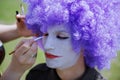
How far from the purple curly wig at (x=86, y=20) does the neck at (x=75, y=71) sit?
3.8 inches

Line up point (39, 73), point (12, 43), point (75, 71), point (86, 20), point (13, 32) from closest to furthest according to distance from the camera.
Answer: point (86, 20), point (75, 71), point (39, 73), point (13, 32), point (12, 43)

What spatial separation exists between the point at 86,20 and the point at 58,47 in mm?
166

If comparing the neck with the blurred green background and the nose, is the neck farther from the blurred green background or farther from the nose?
the blurred green background

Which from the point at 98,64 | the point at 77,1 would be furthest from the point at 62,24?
the point at 98,64

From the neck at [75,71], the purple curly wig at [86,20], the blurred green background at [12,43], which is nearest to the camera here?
the purple curly wig at [86,20]

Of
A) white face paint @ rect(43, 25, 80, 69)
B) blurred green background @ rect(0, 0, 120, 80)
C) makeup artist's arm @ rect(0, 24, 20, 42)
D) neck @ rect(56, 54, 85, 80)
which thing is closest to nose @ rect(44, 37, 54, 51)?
white face paint @ rect(43, 25, 80, 69)

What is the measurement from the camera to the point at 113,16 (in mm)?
1194

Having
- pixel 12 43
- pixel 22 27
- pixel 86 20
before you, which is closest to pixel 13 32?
pixel 22 27

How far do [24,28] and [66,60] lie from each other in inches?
10.8

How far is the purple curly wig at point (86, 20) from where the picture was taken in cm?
116

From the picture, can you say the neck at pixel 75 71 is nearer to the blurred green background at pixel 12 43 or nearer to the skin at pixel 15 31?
the skin at pixel 15 31

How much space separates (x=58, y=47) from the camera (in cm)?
124

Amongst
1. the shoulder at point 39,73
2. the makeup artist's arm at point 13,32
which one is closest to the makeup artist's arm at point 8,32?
the makeup artist's arm at point 13,32

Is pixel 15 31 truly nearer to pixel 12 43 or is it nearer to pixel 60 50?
pixel 60 50
